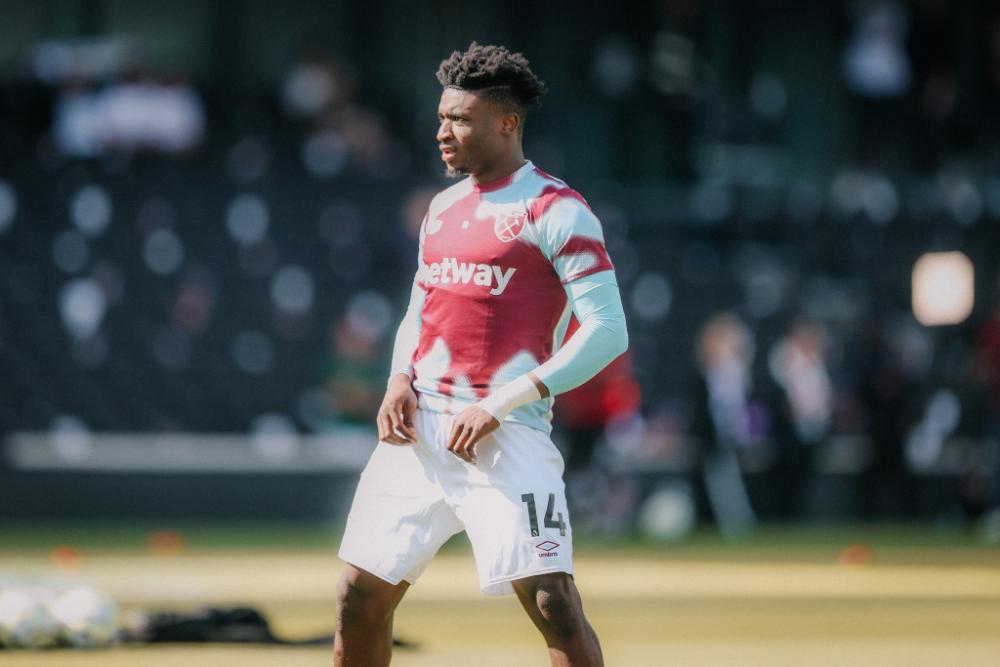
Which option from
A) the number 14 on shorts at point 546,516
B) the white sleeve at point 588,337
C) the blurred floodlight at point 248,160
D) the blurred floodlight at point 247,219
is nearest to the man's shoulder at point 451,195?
the white sleeve at point 588,337

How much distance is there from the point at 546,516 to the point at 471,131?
1.19 m

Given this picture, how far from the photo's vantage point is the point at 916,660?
8.00 meters

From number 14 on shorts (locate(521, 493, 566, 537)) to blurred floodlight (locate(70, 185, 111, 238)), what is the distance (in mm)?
14405

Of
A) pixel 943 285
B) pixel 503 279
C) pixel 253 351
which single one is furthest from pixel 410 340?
pixel 943 285

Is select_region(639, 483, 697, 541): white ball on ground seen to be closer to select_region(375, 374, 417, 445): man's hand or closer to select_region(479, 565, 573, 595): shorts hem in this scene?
select_region(375, 374, 417, 445): man's hand

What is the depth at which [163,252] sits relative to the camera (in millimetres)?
18719

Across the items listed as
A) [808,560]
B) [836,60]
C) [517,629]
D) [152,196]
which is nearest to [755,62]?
[836,60]

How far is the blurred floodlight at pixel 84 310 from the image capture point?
17.8 metres

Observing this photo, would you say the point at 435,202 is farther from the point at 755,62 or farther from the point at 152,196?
the point at 755,62

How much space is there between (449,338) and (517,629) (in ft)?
14.4

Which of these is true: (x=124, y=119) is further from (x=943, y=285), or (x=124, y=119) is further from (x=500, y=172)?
(x=500, y=172)

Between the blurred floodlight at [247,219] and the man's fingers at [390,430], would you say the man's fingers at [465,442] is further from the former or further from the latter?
the blurred floodlight at [247,219]

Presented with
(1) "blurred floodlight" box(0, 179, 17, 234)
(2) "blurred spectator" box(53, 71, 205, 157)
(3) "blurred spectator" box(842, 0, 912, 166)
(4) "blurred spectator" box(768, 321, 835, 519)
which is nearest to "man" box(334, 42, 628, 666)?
(4) "blurred spectator" box(768, 321, 835, 519)

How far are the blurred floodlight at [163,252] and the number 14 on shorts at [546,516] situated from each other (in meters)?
13.9
